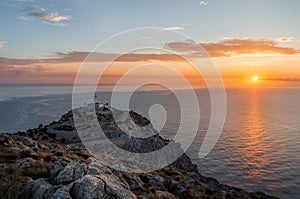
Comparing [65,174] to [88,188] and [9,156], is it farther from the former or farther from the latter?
[9,156]

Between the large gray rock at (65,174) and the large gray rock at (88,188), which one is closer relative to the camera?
the large gray rock at (88,188)

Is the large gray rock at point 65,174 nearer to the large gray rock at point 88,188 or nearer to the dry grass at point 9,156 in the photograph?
the large gray rock at point 88,188

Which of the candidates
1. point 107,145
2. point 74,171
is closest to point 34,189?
point 74,171

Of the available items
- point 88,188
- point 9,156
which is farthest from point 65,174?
point 9,156

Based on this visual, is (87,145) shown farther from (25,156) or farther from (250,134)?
(250,134)

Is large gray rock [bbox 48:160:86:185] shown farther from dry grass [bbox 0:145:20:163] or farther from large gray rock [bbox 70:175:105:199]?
dry grass [bbox 0:145:20:163]

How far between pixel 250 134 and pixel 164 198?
376 feet

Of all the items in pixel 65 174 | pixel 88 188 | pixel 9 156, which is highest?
pixel 88 188

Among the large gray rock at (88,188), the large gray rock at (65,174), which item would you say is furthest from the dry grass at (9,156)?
the large gray rock at (88,188)

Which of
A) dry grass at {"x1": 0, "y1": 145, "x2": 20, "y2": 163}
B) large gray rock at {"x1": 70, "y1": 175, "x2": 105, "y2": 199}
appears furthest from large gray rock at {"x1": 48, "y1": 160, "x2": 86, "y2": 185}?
dry grass at {"x1": 0, "y1": 145, "x2": 20, "y2": 163}

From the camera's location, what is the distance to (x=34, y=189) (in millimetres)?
12883

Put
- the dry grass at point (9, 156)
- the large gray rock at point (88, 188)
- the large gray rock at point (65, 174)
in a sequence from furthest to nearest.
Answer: the dry grass at point (9, 156)
the large gray rock at point (65, 174)
the large gray rock at point (88, 188)

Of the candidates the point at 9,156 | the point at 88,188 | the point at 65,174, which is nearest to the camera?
the point at 88,188

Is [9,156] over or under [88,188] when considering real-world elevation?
under
